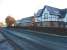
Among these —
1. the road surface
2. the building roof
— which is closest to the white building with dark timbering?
the building roof

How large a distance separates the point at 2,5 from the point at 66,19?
81cm

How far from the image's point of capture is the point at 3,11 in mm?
2033

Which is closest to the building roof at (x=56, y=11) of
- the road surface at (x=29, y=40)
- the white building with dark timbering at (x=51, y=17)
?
the white building with dark timbering at (x=51, y=17)

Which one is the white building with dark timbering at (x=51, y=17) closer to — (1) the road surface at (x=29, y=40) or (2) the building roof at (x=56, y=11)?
(2) the building roof at (x=56, y=11)

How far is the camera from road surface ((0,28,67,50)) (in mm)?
1701

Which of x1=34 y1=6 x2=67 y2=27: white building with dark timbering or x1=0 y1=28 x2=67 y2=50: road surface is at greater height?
x1=34 y1=6 x2=67 y2=27: white building with dark timbering

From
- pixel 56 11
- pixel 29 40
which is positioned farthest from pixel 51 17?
pixel 29 40

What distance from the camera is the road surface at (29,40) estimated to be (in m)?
1.70

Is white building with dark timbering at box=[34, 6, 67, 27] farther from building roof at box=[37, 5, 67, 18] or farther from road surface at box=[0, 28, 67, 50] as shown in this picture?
road surface at box=[0, 28, 67, 50]

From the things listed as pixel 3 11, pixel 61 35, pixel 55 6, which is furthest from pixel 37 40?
pixel 3 11

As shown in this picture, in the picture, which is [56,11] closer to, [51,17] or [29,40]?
[51,17]

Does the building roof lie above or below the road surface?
above

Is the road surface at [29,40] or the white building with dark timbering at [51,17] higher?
the white building with dark timbering at [51,17]

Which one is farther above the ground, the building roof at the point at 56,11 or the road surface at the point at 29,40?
the building roof at the point at 56,11
